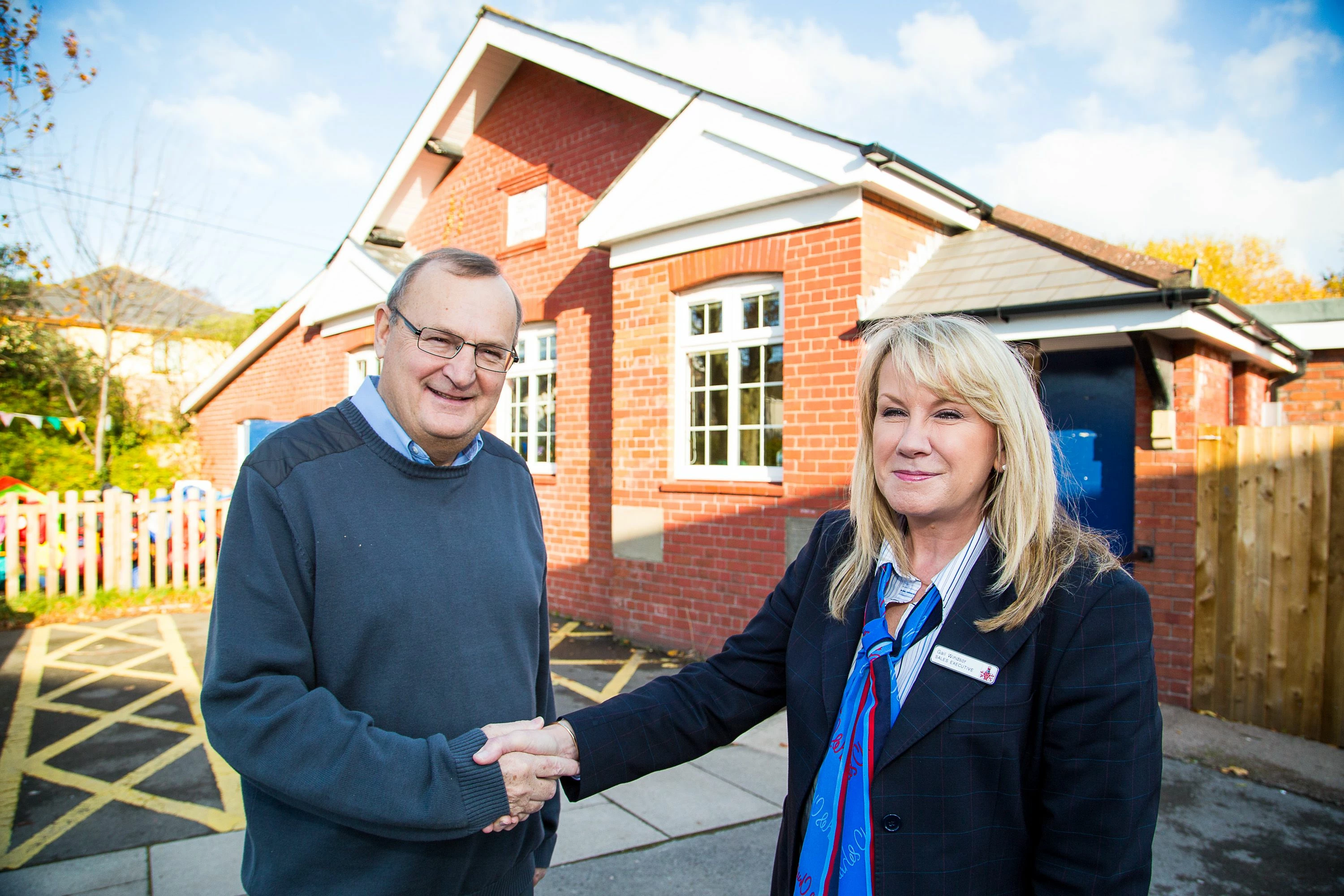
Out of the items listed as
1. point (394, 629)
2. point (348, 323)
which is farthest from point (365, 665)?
point (348, 323)

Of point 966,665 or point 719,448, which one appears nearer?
point 966,665

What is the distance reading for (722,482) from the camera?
23.1 ft

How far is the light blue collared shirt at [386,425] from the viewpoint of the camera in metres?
1.93

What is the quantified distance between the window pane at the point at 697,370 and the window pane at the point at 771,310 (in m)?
0.76

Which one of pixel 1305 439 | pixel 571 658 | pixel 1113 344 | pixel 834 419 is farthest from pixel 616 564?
pixel 1305 439

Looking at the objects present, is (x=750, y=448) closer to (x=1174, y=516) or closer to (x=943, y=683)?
(x=1174, y=516)

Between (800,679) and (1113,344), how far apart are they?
16.0 ft

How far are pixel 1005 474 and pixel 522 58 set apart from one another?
967 centimetres

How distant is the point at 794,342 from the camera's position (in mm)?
6531

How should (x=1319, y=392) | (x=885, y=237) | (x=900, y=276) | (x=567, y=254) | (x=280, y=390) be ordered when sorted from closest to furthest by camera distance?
(x=885, y=237), (x=900, y=276), (x=1319, y=392), (x=567, y=254), (x=280, y=390)

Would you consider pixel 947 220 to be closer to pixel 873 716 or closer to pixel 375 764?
pixel 873 716

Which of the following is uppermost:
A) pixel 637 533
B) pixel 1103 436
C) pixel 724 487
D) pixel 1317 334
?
pixel 1317 334

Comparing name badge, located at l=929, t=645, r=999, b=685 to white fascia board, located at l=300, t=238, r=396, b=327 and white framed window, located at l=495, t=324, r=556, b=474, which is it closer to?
white framed window, located at l=495, t=324, r=556, b=474

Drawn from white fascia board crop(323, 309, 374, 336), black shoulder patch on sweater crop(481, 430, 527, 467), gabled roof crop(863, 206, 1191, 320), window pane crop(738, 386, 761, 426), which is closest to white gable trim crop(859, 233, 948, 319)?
→ gabled roof crop(863, 206, 1191, 320)
